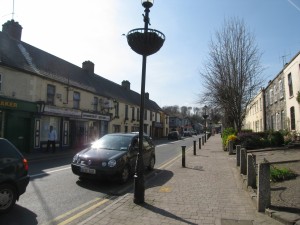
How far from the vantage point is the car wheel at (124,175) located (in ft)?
30.9

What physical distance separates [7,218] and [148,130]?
44298 millimetres

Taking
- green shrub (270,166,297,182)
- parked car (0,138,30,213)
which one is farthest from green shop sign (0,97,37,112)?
green shrub (270,166,297,182)

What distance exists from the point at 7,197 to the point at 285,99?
2224 cm

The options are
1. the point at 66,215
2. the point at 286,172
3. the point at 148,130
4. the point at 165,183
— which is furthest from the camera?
the point at 148,130

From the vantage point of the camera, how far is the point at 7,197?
19.7ft

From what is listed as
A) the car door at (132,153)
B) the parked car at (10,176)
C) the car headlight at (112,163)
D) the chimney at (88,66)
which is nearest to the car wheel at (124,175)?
the car door at (132,153)

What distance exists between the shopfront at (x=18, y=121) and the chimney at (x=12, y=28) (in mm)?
6193

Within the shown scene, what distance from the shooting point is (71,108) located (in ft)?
80.1

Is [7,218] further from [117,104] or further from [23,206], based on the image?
[117,104]

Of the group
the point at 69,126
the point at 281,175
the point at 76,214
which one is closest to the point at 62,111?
the point at 69,126

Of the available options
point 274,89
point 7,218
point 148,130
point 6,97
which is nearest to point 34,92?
point 6,97

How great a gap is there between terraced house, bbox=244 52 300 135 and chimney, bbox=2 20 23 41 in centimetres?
1940

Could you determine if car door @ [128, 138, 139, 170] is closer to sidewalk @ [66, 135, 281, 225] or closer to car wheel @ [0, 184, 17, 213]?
sidewalk @ [66, 135, 281, 225]

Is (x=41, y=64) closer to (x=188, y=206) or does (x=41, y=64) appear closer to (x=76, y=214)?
(x=76, y=214)
